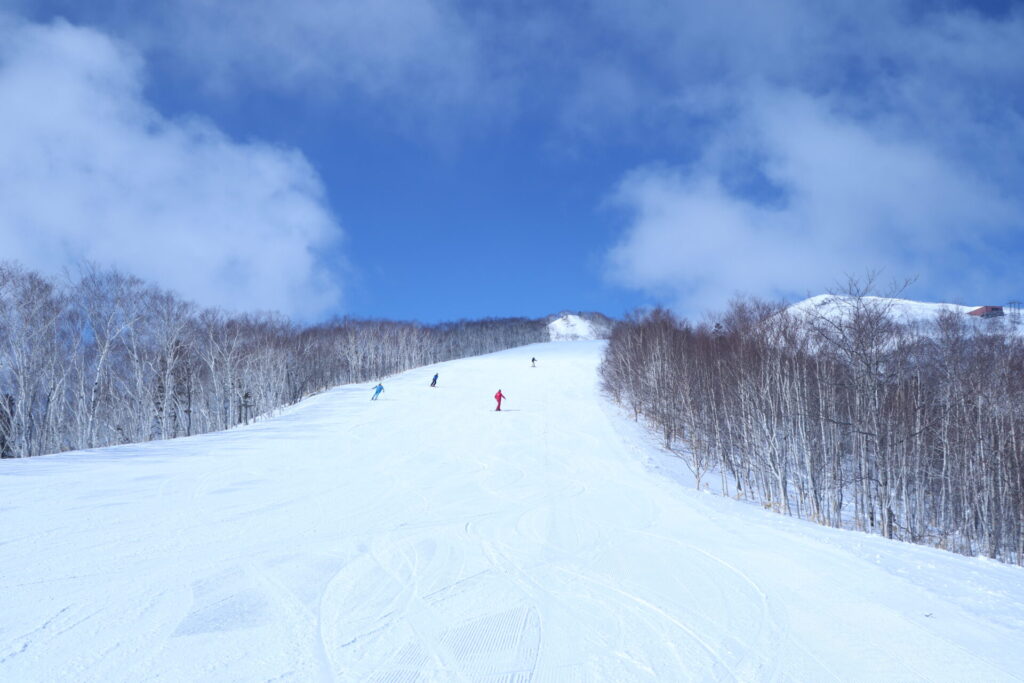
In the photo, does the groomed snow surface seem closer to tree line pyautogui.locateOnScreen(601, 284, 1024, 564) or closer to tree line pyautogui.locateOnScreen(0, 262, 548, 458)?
tree line pyautogui.locateOnScreen(601, 284, 1024, 564)

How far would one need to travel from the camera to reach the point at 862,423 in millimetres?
16391

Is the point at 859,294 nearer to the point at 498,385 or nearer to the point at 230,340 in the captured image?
the point at 498,385

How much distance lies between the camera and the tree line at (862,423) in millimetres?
15797

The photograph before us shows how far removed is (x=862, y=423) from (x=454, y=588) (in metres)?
16.0

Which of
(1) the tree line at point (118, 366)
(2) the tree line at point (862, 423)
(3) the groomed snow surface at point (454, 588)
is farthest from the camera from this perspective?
(1) the tree line at point (118, 366)

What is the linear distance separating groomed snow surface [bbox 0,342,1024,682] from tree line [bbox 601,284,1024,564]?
6885 mm

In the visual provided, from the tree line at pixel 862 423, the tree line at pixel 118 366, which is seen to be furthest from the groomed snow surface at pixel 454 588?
the tree line at pixel 118 366

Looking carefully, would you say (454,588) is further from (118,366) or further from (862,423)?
(118,366)

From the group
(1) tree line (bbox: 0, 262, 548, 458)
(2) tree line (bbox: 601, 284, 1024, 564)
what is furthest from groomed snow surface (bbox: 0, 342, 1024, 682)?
(1) tree line (bbox: 0, 262, 548, 458)

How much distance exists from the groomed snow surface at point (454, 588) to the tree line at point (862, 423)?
6.88m

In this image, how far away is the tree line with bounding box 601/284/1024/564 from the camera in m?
15.8

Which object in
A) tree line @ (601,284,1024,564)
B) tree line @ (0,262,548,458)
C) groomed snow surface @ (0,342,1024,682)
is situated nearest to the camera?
groomed snow surface @ (0,342,1024,682)

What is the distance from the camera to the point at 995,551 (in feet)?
63.5

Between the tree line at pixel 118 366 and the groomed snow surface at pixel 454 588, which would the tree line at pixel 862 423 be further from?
the tree line at pixel 118 366
